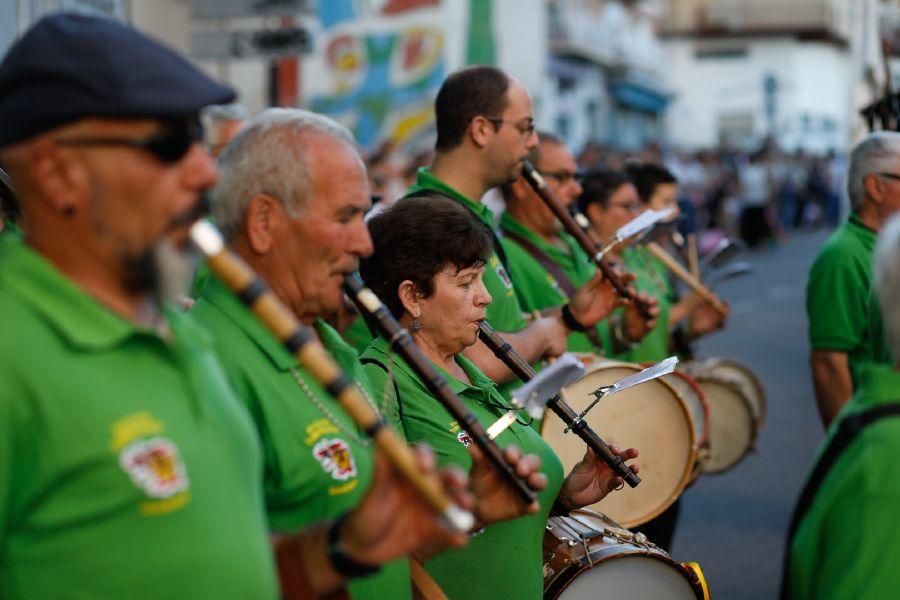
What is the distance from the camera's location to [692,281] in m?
7.19

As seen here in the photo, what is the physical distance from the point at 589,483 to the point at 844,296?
169cm

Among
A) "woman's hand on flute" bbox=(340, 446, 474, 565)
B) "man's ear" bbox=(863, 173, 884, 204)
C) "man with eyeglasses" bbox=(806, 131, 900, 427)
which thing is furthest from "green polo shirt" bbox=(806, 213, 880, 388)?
"woman's hand on flute" bbox=(340, 446, 474, 565)

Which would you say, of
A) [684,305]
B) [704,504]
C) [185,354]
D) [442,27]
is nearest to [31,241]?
[185,354]

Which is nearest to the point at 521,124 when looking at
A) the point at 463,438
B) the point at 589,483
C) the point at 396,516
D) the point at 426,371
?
the point at 589,483

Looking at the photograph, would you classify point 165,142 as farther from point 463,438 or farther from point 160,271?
point 463,438

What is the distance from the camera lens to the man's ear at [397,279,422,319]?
3535 mm

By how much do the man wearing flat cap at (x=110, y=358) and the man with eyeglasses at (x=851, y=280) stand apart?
304 centimetres

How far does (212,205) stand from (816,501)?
1305 millimetres

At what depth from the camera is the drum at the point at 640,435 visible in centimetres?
450

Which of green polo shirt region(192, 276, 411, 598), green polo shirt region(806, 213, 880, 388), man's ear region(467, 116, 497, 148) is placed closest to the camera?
green polo shirt region(192, 276, 411, 598)

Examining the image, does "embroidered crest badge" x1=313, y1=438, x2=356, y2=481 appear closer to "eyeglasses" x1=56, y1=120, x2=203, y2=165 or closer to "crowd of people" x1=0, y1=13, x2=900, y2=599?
"crowd of people" x1=0, y1=13, x2=900, y2=599

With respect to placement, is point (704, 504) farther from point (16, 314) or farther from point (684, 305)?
point (16, 314)

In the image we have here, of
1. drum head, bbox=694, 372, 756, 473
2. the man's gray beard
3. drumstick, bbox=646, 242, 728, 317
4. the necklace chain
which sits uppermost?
the man's gray beard

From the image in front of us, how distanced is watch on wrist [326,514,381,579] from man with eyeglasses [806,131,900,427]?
2.91m
